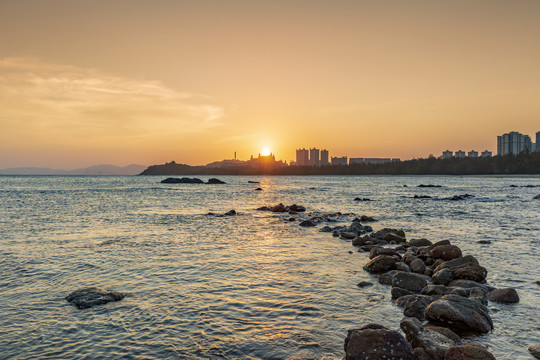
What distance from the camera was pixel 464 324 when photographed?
9.54 metres

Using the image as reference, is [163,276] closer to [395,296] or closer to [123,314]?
[123,314]

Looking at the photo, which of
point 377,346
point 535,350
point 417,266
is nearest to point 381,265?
point 417,266

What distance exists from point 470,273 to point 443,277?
1.23 m

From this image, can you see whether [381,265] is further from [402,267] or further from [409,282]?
[409,282]

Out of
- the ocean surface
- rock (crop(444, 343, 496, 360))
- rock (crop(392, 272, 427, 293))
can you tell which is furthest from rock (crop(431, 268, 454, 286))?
rock (crop(444, 343, 496, 360))

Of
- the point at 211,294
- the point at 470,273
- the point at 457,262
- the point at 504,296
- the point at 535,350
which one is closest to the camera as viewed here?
the point at 535,350

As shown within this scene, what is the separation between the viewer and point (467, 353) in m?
7.44

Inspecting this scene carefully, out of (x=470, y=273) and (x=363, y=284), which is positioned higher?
(x=470, y=273)

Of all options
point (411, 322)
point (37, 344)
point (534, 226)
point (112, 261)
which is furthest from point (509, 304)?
point (534, 226)

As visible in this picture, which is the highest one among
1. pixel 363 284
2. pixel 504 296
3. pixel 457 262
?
pixel 457 262

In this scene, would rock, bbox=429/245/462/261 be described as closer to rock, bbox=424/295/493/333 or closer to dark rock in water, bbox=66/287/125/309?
rock, bbox=424/295/493/333

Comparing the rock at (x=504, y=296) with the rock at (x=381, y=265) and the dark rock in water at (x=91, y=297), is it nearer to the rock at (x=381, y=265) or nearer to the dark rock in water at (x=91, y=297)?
the rock at (x=381, y=265)

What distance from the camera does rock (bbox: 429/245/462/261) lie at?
16688mm

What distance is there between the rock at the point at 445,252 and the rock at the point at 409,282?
4.02 meters
